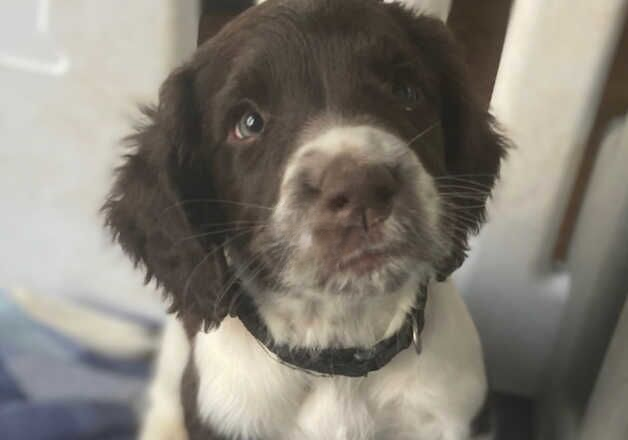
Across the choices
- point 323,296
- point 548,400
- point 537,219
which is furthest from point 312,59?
point 548,400

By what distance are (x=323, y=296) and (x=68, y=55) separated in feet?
2.13

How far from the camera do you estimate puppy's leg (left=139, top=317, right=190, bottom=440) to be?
148cm

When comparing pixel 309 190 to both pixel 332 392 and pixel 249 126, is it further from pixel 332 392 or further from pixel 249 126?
pixel 332 392

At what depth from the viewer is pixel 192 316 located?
1.18 meters

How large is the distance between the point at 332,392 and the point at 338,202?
1.27 feet

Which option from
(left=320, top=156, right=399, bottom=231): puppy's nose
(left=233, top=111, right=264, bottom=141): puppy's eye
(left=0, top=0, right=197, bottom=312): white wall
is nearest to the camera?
(left=320, top=156, right=399, bottom=231): puppy's nose

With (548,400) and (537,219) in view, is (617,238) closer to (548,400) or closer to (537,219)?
(537,219)

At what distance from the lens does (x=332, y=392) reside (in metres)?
1.21

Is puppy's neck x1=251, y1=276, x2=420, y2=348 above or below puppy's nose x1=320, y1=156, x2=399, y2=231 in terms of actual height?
below

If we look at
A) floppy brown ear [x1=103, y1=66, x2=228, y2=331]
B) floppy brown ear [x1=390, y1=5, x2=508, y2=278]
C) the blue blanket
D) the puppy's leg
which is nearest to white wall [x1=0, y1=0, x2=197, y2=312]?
the blue blanket

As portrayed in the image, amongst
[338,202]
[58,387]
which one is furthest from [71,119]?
[338,202]

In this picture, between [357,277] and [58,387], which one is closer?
[357,277]

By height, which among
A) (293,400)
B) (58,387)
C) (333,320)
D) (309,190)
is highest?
(309,190)

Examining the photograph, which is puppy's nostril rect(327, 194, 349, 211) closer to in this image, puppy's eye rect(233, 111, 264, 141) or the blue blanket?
puppy's eye rect(233, 111, 264, 141)
